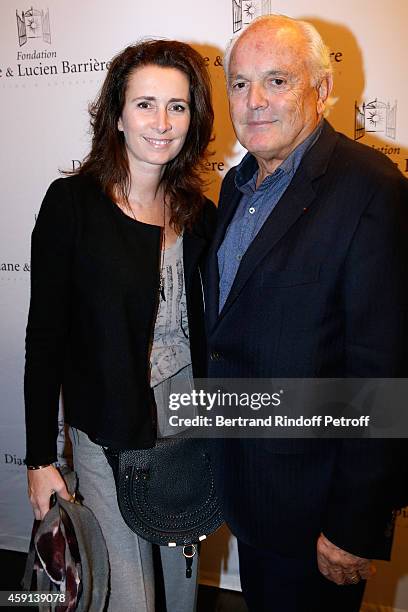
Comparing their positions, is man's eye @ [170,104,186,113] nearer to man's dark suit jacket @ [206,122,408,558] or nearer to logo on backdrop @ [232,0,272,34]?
man's dark suit jacket @ [206,122,408,558]

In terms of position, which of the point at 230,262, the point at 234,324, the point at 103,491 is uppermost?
the point at 230,262

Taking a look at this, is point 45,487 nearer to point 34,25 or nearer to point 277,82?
point 277,82

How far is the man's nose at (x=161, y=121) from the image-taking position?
1.39 meters

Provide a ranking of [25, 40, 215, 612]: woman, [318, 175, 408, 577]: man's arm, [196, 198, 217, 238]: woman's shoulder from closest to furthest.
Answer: [318, 175, 408, 577]: man's arm < [25, 40, 215, 612]: woman < [196, 198, 217, 238]: woman's shoulder

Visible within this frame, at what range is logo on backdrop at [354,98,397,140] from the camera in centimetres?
185

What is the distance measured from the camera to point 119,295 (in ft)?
4.50

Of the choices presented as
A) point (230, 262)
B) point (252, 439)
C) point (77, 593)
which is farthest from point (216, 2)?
point (77, 593)

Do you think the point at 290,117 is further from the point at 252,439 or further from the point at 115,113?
the point at 252,439

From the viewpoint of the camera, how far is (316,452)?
1.26 m

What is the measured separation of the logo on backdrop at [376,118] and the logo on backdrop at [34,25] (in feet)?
3.97

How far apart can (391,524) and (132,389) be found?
2.20ft

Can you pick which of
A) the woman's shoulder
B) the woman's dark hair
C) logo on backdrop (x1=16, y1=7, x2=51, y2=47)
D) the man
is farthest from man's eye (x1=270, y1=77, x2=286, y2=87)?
logo on backdrop (x1=16, y1=7, x2=51, y2=47)

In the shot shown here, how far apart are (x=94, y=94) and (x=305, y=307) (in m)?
1.42

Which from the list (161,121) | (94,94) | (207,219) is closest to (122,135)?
(161,121)
